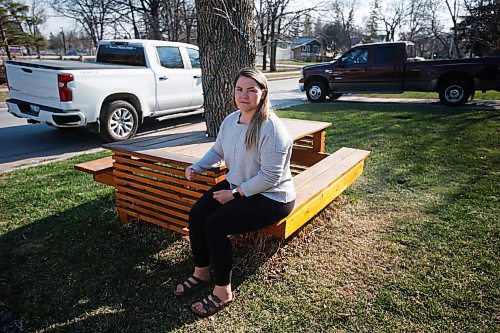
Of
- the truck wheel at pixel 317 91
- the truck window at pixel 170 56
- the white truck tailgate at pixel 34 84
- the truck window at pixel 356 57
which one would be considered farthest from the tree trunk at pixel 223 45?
the truck wheel at pixel 317 91

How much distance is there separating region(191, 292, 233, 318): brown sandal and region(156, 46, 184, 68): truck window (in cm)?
666

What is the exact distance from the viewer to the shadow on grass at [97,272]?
2436 mm

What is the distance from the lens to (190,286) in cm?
266

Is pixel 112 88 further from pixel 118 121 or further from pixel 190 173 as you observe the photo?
pixel 190 173

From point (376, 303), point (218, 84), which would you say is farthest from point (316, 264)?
point (218, 84)

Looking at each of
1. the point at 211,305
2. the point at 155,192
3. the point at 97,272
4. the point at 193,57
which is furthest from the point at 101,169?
the point at 193,57

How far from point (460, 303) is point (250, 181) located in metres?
1.64

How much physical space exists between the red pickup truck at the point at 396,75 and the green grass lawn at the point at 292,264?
7049 mm

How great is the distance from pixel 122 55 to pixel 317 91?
23.7 feet

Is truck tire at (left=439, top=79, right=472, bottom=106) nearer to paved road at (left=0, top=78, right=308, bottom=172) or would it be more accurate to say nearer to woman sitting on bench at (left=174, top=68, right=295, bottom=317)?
paved road at (left=0, top=78, right=308, bottom=172)

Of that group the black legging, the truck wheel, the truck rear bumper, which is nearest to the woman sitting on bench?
the black legging

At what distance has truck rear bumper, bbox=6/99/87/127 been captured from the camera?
637cm

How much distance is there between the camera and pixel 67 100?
6.27 metres

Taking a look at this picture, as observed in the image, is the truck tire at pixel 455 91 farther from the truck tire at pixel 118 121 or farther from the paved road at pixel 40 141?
the truck tire at pixel 118 121
